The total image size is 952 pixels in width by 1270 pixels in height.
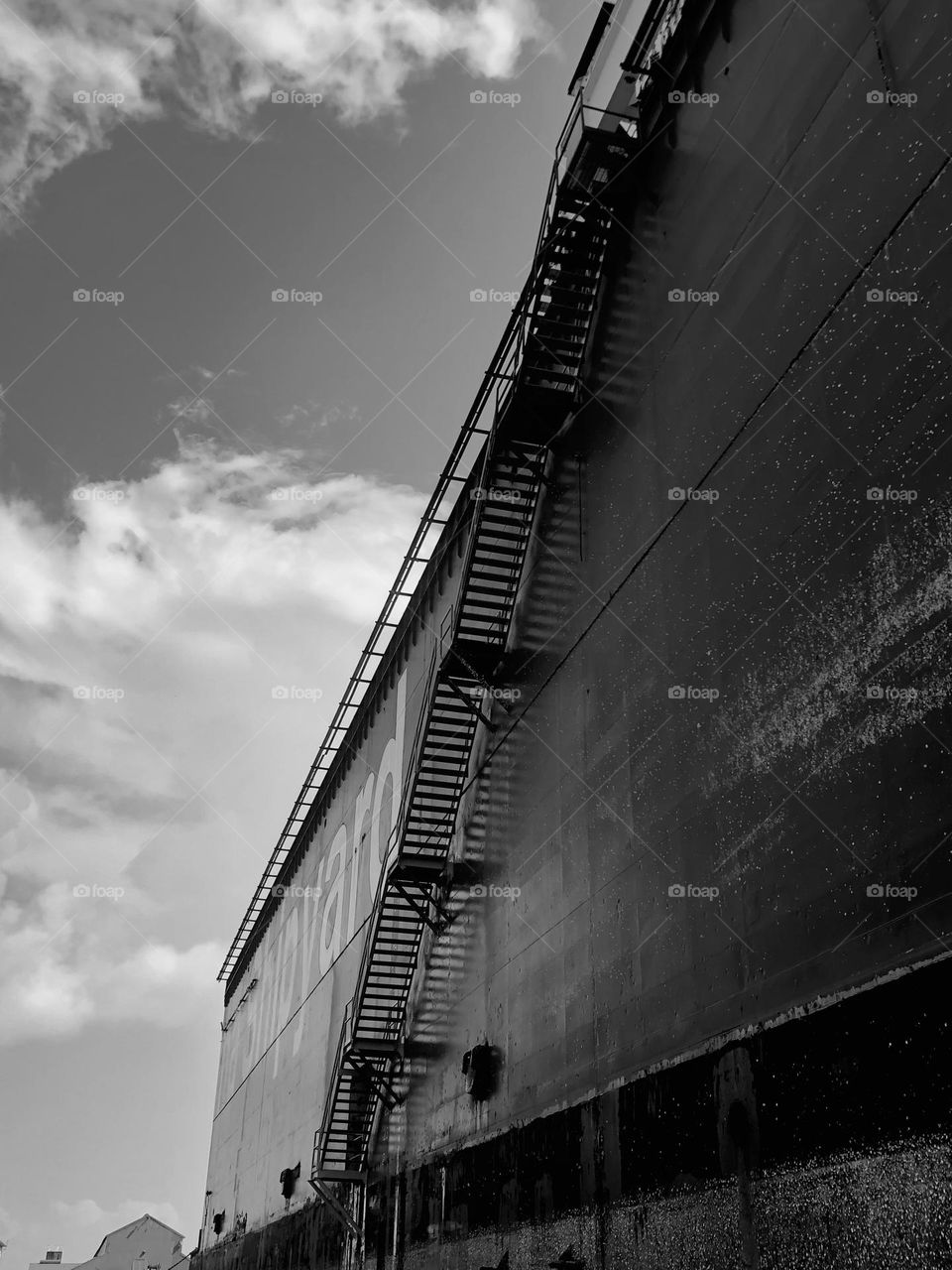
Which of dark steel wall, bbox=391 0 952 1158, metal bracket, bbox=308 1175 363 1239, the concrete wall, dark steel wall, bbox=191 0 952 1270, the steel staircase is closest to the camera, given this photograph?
dark steel wall, bbox=191 0 952 1270

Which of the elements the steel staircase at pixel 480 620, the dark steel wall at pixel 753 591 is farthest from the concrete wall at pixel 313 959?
the dark steel wall at pixel 753 591

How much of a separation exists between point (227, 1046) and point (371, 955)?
27.6 metres

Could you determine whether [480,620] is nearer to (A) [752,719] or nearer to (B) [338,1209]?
(A) [752,719]

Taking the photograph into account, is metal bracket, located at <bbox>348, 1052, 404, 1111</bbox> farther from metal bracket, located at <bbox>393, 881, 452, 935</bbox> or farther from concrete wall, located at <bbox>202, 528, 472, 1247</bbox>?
concrete wall, located at <bbox>202, 528, 472, 1247</bbox>

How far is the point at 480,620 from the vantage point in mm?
13438

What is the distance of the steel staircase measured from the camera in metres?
11.5

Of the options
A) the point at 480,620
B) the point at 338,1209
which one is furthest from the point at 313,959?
the point at 480,620

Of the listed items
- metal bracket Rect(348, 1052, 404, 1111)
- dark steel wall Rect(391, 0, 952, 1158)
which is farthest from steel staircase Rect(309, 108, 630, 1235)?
dark steel wall Rect(391, 0, 952, 1158)

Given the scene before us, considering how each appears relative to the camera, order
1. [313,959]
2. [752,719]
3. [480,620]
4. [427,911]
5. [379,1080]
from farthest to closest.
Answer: [313,959], [379,1080], [427,911], [480,620], [752,719]

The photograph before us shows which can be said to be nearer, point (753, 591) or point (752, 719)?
point (752, 719)

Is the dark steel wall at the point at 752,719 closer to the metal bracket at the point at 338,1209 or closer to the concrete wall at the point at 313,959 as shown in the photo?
the metal bracket at the point at 338,1209

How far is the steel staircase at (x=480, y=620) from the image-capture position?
37.9ft

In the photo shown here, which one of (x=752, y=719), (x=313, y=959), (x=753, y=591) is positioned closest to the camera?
(x=752, y=719)

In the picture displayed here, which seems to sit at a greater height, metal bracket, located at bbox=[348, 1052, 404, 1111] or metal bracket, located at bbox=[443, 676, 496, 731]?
metal bracket, located at bbox=[443, 676, 496, 731]
